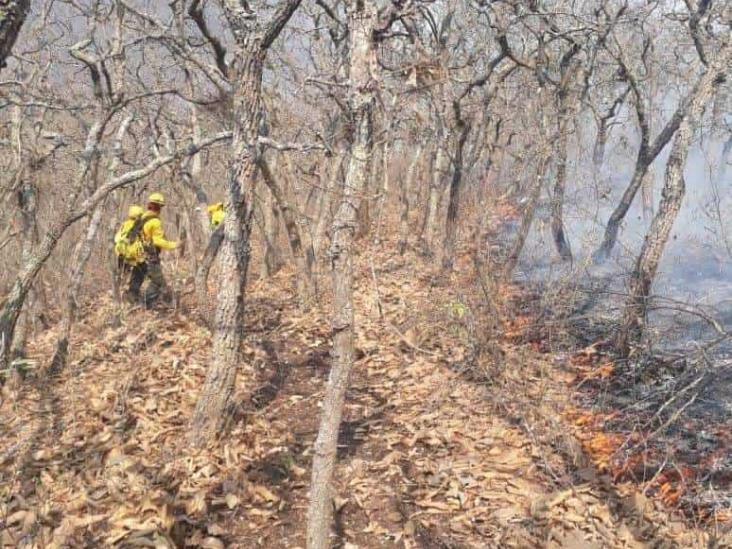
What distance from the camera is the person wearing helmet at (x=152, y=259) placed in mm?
8312

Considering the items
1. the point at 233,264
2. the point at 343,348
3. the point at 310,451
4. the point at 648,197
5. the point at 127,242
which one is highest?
the point at 648,197

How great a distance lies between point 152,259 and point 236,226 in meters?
4.09

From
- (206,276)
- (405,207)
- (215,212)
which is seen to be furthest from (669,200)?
(405,207)

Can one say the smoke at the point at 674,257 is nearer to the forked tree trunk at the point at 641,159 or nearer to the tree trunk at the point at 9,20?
the forked tree trunk at the point at 641,159

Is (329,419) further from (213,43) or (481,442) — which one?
(213,43)

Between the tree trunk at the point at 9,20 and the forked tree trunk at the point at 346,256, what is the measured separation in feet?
4.57

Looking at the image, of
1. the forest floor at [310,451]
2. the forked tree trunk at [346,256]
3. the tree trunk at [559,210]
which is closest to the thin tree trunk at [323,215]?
the forest floor at [310,451]

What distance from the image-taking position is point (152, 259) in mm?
8469

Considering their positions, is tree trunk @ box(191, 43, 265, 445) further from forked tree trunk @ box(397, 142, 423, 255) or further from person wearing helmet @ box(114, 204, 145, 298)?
forked tree trunk @ box(397, 142, 423, 255)

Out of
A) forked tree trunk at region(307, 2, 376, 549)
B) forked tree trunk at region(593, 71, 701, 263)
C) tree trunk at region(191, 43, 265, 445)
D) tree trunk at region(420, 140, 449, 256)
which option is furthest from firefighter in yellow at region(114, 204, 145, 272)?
forked tree trunk at region(593, 71, 701, 263)

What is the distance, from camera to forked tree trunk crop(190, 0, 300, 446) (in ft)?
14.8

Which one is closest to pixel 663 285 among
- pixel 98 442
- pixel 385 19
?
pixel 385 19

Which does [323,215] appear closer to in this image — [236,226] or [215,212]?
[215,212]

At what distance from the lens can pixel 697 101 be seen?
245 inches
